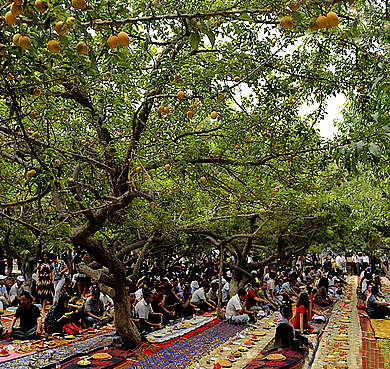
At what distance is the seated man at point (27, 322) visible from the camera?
8109 millimetres

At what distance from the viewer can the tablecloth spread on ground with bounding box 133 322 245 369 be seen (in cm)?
653

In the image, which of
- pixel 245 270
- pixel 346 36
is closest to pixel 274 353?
pixel 346 36

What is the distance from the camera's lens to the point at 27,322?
8.26 metres

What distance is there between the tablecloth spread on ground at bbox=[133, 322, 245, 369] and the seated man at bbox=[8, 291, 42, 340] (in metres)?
2.81

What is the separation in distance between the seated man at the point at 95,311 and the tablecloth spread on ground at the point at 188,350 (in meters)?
2.51

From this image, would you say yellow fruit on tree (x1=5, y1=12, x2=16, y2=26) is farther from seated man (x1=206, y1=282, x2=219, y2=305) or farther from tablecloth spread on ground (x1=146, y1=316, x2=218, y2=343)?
seated man (x1=206, y1=282, x2=219, y2=305)

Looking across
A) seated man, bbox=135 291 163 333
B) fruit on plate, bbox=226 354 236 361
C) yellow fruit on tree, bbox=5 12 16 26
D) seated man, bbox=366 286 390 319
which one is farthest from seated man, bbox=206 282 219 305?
yellow fruit on tree, bbox=5 12 16 26

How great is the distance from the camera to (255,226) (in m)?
14.7

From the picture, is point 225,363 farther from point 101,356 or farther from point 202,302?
point 202,302

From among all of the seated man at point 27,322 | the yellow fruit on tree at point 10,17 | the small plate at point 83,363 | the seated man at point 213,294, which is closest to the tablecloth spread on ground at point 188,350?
the small plate at point 83,363

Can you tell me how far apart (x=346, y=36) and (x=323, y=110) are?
11.6 feet

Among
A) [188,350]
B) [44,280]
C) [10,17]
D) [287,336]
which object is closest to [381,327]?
[287,336]

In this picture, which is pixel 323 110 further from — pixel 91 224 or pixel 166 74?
pixel 91 224

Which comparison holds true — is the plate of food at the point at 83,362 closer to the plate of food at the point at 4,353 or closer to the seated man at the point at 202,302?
the plate of food at the point at 4,353
